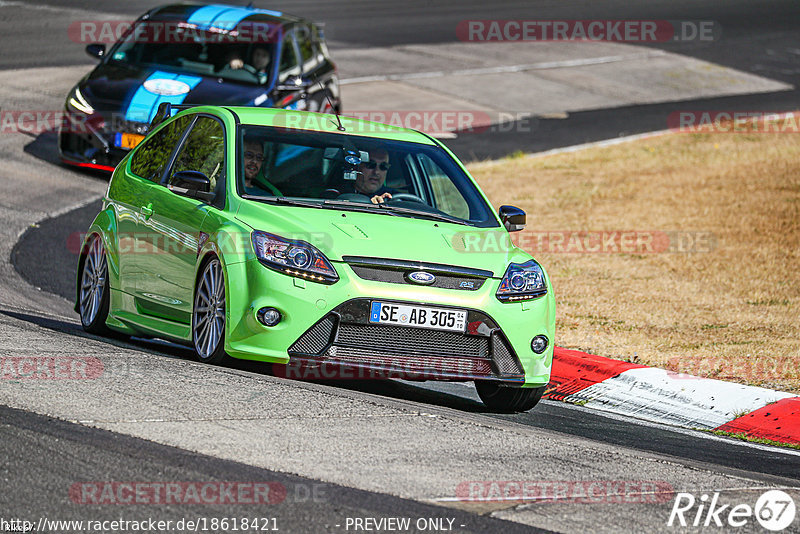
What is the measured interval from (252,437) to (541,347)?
226 centimetres

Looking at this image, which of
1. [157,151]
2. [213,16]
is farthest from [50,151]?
[157,151]

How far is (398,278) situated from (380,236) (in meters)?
0.34

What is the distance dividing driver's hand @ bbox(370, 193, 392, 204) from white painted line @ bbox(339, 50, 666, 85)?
15042 millimetres

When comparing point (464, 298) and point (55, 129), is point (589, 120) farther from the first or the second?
point (464, 298)

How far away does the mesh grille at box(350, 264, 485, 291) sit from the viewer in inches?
275

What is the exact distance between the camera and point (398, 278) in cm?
701

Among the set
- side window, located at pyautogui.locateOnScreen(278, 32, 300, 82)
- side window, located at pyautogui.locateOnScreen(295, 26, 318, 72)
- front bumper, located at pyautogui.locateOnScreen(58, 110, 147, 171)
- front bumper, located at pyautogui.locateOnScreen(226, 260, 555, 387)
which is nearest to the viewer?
front bumper, located at pyautogui.locateOnScreen(226, 260, 555, 387)

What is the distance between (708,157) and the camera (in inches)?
784

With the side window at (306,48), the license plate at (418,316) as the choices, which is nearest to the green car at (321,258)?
the license plate at (418,316)

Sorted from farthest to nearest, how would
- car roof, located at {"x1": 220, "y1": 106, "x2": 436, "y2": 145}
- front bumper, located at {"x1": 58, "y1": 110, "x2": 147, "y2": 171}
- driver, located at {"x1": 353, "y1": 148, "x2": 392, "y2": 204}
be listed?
front bumper, located at {"x1": 58, "y1": 110, "x2": 147, "y2": 171}, car roof, located at {"x1": 220, "y1": 106, "x2": 436, "y2": 145}, driver, located at {"x1": 353, "y1": 148, "x2": 392, "y2": 204}

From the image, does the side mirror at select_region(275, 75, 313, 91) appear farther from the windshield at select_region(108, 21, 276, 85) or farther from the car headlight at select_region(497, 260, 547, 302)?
the car headlight at select_region(497, 260, 547, 302)

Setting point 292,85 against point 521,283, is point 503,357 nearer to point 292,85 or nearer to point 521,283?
point 521,283

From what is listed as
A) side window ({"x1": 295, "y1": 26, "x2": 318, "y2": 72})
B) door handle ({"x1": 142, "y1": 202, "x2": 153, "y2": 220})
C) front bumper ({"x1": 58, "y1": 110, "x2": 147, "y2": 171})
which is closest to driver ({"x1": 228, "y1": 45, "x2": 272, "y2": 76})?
side window ({"x1": 295, "y1": 26, "x2": 318, "y2": 72})

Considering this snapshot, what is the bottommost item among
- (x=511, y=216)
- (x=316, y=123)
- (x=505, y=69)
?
(x=505, y=69)
